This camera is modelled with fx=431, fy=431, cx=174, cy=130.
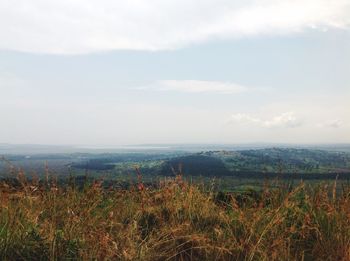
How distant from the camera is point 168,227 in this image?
265 inches

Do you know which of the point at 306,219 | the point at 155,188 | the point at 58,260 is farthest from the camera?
the point at 155,188

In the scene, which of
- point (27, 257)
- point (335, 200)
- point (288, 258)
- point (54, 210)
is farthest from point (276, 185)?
point (27, 257)

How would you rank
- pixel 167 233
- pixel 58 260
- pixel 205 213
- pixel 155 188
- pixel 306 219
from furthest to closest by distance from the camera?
pixel 155 188, pixel 205 213, pixel 306 219, pixel 167 233, pixel 58 260

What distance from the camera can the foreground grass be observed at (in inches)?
212

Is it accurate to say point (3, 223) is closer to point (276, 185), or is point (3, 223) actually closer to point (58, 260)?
point (58, 260)

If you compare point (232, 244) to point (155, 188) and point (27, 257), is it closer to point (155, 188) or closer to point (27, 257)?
point (27, 257)

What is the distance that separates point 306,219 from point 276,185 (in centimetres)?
123

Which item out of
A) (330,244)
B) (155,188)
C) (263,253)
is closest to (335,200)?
(330,244)

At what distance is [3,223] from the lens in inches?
229

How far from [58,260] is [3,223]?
45.3 inches

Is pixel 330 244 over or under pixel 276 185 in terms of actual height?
under

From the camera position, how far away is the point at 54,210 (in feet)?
21.6

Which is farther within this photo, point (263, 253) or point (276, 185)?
point (276, 185)

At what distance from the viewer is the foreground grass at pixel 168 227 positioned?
17.6ft
